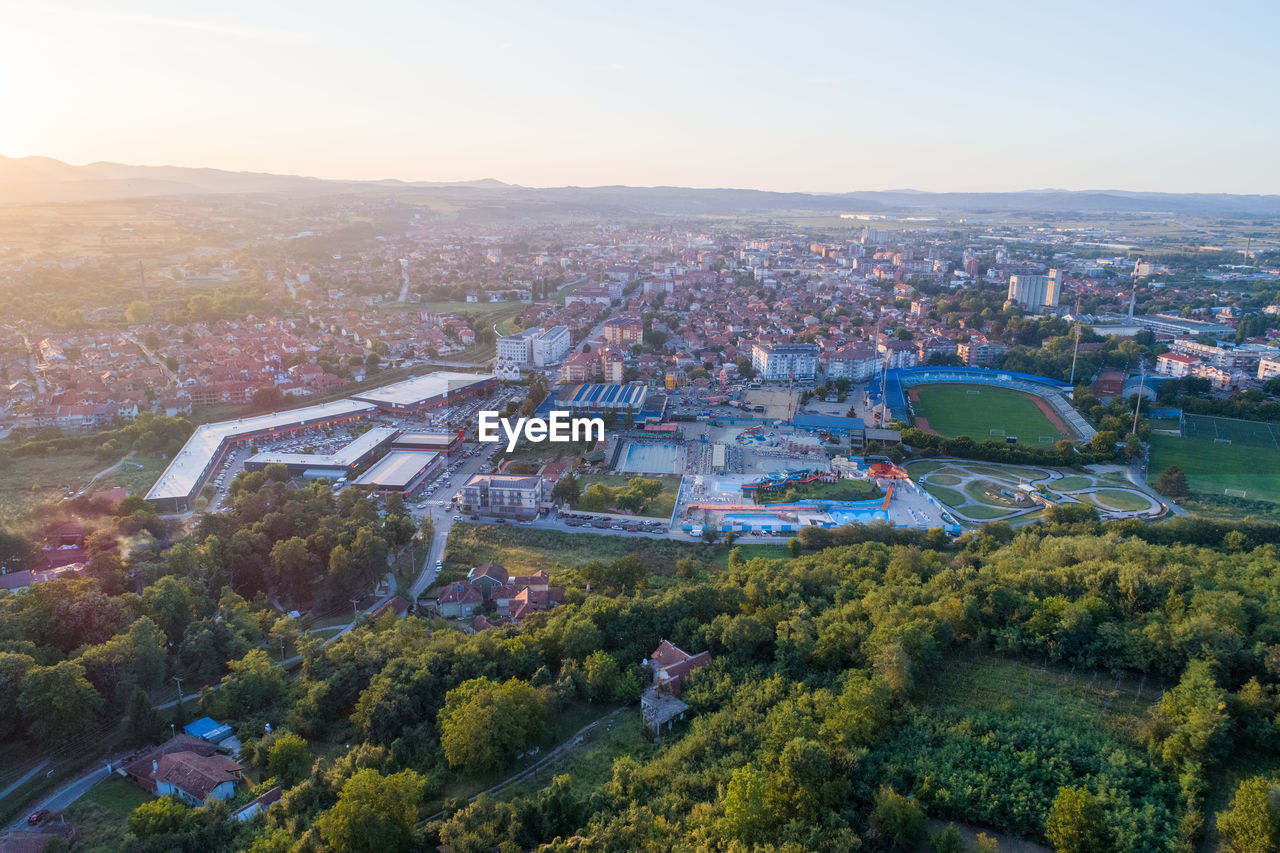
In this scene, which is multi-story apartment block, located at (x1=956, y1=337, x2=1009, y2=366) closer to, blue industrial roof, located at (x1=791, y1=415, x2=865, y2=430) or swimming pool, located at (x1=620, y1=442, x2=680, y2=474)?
blue industrial roof, located at (x1=791, y1=415, x2=865, y2=430)

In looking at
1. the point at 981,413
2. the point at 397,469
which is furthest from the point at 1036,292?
the point at 397,469

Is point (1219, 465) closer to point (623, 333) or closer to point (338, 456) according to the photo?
point (623, 333)

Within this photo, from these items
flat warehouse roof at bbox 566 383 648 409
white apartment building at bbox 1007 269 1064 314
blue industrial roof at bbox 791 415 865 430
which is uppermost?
white apartment building at bbox 1007 269 1064 314

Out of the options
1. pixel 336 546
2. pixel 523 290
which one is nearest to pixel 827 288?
pixel 523 290

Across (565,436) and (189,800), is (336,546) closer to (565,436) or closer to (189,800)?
(189,800)

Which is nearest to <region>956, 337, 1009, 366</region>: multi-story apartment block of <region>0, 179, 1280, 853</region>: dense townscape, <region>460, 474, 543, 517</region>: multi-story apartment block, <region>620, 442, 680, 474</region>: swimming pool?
<region>0, 179, 1280, 853</region>: dense townscape

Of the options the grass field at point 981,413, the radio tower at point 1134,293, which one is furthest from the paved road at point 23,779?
the radio tower at point 1134,293

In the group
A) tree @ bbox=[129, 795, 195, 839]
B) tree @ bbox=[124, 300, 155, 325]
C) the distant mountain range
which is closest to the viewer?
tree @ bbox=[129, 795, 195, 839]
